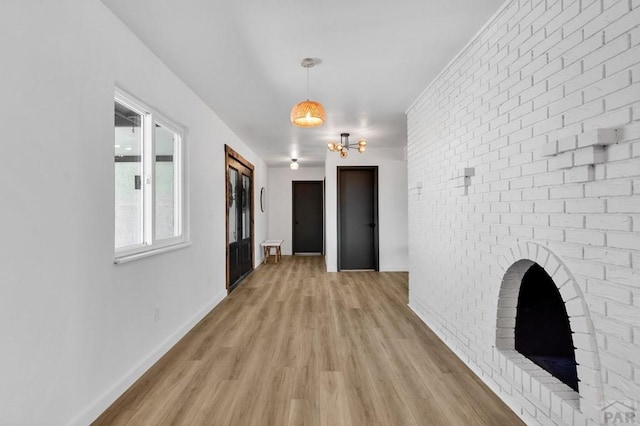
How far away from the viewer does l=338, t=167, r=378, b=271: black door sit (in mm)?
6758

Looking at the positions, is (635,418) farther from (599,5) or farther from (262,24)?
(262,24)

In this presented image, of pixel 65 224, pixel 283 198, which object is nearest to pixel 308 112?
pixel 65 224

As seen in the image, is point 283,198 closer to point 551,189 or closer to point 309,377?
point 309,377

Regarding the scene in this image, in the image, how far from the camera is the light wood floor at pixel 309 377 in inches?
75.7

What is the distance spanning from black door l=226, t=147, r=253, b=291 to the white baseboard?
5.60 ft

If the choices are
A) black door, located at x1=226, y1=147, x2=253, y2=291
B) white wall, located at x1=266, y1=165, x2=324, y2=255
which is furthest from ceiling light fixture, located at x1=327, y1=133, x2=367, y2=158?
white wall, located at x1=266, y1=165, x2=324, y2=255

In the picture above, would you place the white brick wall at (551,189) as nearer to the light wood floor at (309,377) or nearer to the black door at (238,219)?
the light wood floor at (309,377)

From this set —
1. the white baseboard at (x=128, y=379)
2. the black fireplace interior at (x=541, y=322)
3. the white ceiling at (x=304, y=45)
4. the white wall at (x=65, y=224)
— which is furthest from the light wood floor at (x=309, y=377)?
the white ceiling at (x=304, y=45)

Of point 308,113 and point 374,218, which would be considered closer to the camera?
point 308,113

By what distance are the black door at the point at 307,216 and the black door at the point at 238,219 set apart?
2661mm

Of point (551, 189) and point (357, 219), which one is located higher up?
point (551, 189)

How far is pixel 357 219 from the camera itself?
6809mm

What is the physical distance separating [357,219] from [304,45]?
4599mm

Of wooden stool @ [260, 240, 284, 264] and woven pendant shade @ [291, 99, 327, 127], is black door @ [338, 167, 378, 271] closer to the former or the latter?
wooden stool @ [260, 240, 284, 264]
